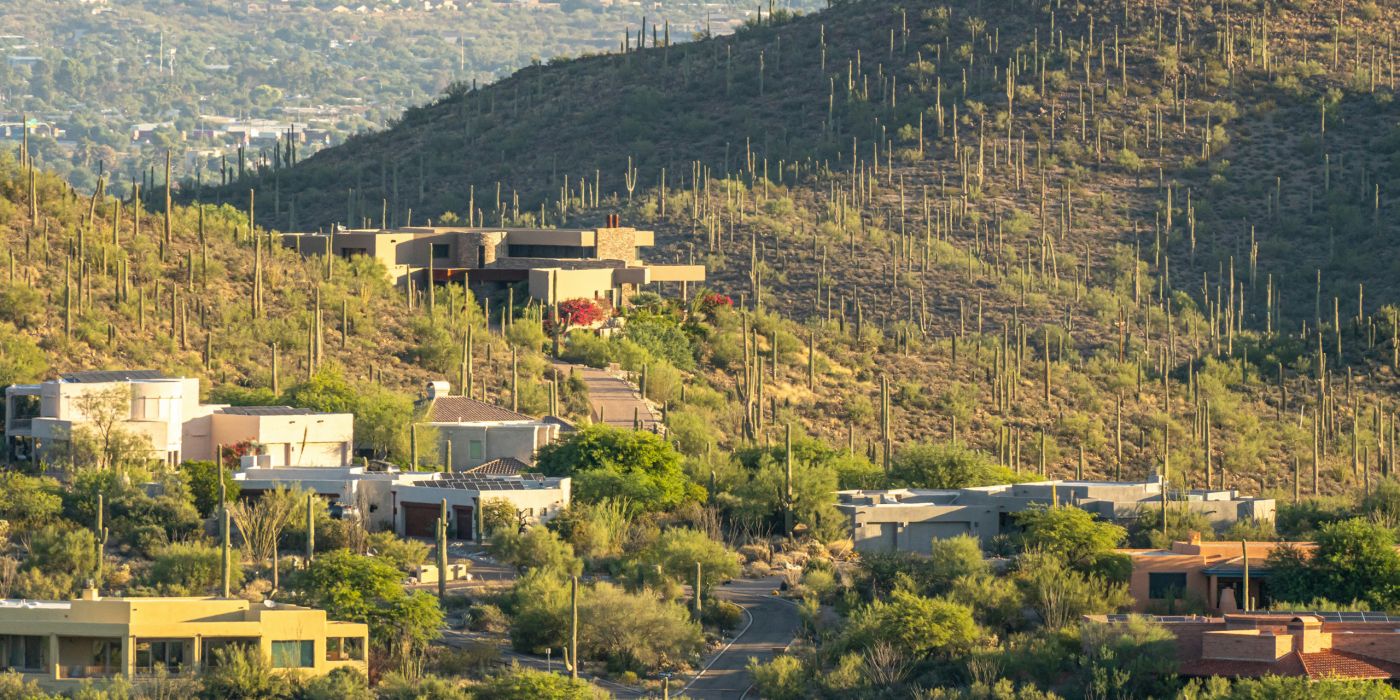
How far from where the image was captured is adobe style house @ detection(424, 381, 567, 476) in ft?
234

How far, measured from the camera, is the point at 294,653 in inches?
2002

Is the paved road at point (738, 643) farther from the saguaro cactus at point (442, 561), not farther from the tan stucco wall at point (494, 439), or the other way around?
the tan stucco wall at point (494, 439)

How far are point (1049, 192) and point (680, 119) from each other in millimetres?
18698

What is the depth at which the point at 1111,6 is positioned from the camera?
129 m

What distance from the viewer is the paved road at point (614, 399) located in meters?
79.2

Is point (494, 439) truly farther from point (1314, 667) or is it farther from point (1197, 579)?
point (1314, 667)

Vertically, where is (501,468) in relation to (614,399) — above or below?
below

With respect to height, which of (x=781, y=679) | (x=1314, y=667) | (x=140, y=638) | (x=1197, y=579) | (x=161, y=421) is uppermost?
(x=161, y=421)

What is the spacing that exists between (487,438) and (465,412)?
2.53 m

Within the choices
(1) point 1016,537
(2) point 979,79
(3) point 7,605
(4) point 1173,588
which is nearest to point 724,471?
(1) point 1016,537

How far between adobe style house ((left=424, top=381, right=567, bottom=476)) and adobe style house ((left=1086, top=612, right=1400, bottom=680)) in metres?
22.6

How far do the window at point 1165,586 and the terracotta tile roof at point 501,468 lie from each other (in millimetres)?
15990

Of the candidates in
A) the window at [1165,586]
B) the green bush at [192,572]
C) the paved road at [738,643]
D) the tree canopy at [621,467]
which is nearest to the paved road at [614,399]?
the tree canopy at [621,467]

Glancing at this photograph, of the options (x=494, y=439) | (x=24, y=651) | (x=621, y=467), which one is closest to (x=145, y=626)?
(x=24, y=651)
